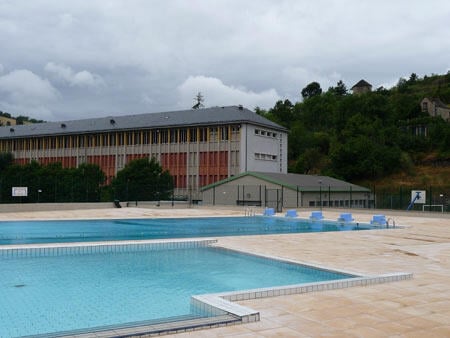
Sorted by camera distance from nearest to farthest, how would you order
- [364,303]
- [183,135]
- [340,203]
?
1. [364,303]
2. [340,203]
3. [183,135]

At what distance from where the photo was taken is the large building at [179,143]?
156 ft

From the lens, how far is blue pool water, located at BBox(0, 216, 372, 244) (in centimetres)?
1614

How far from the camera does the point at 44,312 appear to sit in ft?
22.5

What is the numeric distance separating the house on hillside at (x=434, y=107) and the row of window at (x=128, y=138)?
54.3 metres

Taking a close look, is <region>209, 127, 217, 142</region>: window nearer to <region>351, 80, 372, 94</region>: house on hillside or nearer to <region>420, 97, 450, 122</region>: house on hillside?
<region>420, 97, 450, 122</region>: house on hillside

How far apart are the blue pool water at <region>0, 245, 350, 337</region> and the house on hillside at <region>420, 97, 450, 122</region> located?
278 ft

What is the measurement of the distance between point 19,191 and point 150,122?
25196 mm

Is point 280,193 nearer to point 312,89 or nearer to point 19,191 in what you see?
point 19,191

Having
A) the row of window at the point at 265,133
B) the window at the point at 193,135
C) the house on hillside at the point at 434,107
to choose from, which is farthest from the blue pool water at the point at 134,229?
the house on hillside at the point at 434,107

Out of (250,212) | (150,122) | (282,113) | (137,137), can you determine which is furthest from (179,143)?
(282,113)

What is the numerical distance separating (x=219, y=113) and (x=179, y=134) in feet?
16.4

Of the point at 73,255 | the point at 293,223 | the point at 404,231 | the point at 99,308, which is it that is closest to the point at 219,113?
the point at 293,223

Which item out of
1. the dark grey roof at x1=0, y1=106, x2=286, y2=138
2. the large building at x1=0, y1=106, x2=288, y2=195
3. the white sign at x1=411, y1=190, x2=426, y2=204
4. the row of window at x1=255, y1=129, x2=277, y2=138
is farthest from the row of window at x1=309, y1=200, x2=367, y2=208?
the row of window at x1=255, y1=129, x2=277, y2=138

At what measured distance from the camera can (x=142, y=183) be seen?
1588 inches
